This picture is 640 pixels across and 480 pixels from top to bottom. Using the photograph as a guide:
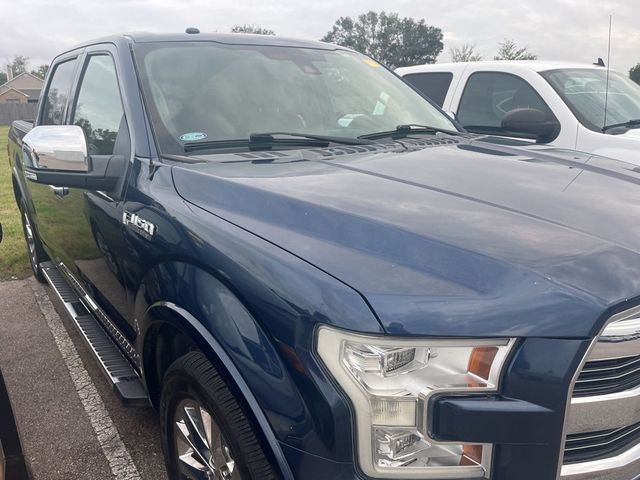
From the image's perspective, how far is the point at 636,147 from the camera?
482 cm

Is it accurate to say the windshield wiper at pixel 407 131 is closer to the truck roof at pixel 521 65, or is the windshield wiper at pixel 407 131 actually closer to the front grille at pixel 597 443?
the front grille at pixel 597 443

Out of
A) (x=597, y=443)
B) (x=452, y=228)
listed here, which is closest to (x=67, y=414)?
(x=452, y=228)

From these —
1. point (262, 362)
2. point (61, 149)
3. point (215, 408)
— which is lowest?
point (215, 408)

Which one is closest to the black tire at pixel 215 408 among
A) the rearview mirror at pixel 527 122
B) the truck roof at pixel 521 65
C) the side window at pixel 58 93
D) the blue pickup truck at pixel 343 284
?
the blue pickup truck at pixel 343 284

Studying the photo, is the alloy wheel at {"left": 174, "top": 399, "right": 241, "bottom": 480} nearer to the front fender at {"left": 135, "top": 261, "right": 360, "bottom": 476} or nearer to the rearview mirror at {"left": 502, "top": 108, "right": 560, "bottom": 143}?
the front fender at {"left": 135, "top": 261, "right": 360, "bottom": 476}

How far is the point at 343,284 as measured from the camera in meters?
1.51

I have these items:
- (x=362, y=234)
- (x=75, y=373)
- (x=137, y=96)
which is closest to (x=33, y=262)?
(x=75, y=373)

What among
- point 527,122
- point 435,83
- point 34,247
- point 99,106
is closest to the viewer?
point 99,106

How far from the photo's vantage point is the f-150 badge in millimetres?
2207

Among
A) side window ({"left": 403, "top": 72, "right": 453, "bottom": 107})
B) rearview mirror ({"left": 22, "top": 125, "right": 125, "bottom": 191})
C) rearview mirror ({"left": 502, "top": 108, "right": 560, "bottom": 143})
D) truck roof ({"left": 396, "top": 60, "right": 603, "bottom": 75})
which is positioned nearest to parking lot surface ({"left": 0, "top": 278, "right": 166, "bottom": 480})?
rearview mirror ({"left": 22, "top": 125, "right": 125, "bottom": 191})

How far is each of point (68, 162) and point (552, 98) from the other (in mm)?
4410

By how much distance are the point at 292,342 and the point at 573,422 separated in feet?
2.26

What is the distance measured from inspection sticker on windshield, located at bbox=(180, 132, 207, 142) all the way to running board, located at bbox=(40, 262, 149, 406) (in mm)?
1045

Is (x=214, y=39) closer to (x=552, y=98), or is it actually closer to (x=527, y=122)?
(x=527, y=122)
